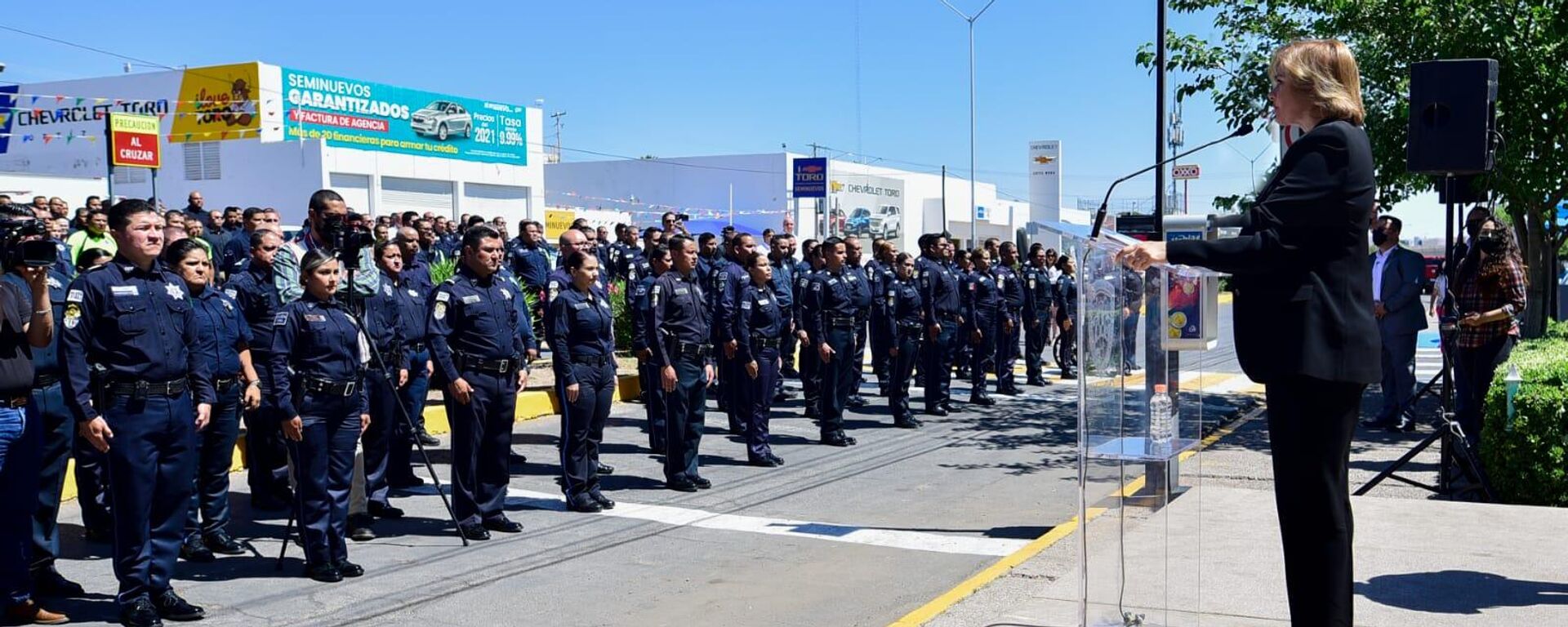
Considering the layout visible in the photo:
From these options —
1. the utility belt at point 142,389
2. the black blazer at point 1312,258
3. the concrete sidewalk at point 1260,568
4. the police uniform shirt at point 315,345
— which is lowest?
the concrete sidewalk at point 1260,568

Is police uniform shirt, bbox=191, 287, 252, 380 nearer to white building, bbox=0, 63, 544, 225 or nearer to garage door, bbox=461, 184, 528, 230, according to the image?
white building, bbox=0, 63, 544, 225

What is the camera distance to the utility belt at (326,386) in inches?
253

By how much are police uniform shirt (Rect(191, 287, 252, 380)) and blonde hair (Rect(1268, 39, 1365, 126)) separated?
18.4 feet

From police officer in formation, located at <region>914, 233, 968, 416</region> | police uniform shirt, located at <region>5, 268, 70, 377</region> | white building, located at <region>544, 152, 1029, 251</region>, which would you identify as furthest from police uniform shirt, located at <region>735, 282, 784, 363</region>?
white building, located at <region>544, 152, 1029, 251</region>

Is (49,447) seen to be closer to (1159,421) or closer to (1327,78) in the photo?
(1159,421)

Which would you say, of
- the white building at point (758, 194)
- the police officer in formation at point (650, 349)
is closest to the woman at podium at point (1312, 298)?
the police officer in formation at point (650, 349)

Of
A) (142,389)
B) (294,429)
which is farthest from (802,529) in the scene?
(142,389)

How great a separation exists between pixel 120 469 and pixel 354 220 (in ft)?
9.62

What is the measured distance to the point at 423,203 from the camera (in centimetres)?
4225

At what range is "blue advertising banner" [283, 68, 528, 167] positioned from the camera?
136 ft

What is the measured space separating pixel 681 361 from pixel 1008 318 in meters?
7.75

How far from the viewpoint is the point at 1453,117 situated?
7270 millimetres

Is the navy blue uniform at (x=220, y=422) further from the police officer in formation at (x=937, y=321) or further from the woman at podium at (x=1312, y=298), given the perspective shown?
the police officer in formation at (x=937, y=321)

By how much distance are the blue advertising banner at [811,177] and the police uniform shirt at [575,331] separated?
36.6 m
